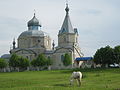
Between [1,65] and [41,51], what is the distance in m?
17.0

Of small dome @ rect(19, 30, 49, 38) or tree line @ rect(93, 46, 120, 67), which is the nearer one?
tree line @ rect(93, 46, 120, 67)

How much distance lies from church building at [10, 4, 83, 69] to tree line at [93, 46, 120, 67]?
62.8 feet

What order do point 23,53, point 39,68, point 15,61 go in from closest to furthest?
point 15,61 < point 39,68 < point 23,53

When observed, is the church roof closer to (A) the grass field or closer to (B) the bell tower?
(B) the bell tower

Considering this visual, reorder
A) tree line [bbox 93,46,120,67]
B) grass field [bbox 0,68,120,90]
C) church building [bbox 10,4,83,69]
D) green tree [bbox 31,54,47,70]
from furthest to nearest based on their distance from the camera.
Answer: church building [bbox 10,4,83,69] → green tree [bbox 31,54,47,70] → tree line [bbox 93,46,120,67] → grass field [bbox 0,68,120,90]

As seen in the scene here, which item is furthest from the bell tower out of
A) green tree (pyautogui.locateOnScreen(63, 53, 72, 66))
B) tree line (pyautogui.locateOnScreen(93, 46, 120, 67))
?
tree line (pyautogui.locateOnScreen(93, 46, 120, 67))

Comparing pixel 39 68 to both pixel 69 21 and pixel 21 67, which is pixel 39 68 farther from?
pixel 69 21

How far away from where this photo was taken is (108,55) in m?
71.7

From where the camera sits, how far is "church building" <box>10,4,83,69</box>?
95312mm

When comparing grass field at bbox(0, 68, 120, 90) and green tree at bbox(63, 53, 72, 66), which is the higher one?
→ green tree at bbox(63, 53, 72, 66)

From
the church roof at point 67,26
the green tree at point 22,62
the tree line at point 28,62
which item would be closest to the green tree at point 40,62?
the tree line at point 28,62

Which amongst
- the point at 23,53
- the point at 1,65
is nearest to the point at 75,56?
the point at 23,53

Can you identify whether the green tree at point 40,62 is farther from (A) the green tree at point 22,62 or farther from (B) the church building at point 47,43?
(B) the church building at point 47,43

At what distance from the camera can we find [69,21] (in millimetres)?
99312
